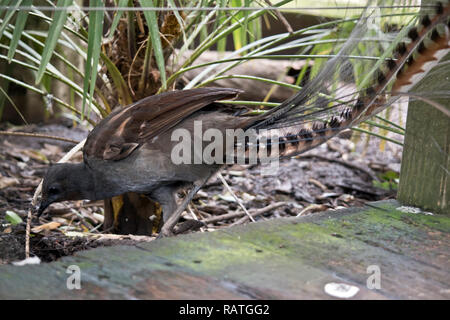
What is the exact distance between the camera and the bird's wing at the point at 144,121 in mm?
2580

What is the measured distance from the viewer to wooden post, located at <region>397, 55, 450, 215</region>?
238 centimetres

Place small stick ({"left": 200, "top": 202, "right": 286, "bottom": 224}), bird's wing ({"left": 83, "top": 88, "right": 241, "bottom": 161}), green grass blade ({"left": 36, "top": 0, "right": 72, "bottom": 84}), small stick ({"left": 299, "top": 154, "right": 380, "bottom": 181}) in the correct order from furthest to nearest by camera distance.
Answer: small stick ({"left": 299, "top": 154, "right": 380, "bottom": 181}), small stick ({"left": 200, "top": 202, "right": 286, "bottom": 224}), bird's wing ({"left": 83, "top": 88, "right": 241, "bottom": 161}), green grass blade ({"left": 36, "top": 0, "right": 72, "bottom": 84})

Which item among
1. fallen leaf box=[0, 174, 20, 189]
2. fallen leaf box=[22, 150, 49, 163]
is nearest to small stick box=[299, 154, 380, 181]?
fallen leaf box=[22, 150, 49, 163]

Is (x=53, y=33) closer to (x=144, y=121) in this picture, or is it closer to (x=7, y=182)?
(x=144, y=121)

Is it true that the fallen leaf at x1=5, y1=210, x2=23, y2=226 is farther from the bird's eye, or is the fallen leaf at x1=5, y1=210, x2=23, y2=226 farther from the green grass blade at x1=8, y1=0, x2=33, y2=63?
the green grass blade at x1=8, y1=0, x2=33, y2=63

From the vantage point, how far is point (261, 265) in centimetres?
167

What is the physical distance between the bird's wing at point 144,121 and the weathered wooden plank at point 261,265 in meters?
0.75

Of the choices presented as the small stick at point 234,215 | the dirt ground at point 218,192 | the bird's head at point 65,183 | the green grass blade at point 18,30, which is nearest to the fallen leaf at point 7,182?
the dirt ground at point 218,192

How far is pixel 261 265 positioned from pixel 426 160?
44.7 inches

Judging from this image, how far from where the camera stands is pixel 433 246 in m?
1.97

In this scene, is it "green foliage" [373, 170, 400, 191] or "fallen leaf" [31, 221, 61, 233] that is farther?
"green foliage" [373, 170, 400, 191]

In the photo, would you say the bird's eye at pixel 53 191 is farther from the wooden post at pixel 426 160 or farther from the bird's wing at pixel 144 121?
the wooden post at pixel 426 160

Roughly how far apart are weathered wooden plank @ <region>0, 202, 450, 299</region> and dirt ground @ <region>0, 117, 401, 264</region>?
2.75 ft

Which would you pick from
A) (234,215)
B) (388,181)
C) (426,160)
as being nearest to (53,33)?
(426,160)
